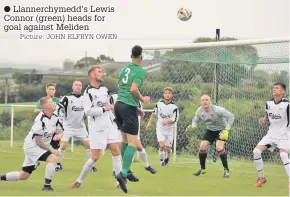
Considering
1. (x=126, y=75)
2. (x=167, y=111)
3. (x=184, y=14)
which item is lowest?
(x=167, y=111)

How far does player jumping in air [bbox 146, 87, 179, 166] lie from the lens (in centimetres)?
1964

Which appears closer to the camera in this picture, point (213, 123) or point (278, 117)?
point (278, 117)

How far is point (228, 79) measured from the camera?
68.0 ft

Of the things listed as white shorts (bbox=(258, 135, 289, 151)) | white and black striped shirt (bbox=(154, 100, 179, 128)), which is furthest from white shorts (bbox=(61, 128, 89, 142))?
white shorts (bbox=(258, 135, 289, 151))

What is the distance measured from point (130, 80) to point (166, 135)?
27.9 ft

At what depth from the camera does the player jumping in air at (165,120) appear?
1964cm

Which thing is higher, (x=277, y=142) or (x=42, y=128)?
(x=42, y=128)

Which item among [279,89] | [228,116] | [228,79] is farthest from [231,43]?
[279,89]

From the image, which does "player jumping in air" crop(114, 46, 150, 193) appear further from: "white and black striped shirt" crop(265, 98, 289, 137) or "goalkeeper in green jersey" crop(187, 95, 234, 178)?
"goalkeeper in green jersey" crop(187, 95, 234, 178)

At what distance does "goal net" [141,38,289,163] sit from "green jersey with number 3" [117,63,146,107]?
21.3ft

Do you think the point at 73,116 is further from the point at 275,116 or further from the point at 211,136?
the point at 275,116

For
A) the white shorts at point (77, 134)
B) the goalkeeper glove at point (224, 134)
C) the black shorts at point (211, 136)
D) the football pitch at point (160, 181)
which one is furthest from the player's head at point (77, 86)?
the goalkeeper glove at point (224, 134)

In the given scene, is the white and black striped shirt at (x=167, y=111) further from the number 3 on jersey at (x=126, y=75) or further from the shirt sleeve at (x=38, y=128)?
the shirt sleeve at (x=38, y=128)

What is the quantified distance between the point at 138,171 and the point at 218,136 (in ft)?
6.81
